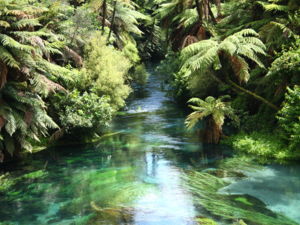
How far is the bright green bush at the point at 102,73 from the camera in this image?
→ 15.4 m

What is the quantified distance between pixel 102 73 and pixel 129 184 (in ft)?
21.8

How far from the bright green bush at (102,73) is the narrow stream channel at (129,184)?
1.77m

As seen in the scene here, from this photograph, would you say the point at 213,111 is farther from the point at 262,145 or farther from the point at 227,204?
the point at 227,204

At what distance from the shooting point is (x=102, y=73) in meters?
15.5

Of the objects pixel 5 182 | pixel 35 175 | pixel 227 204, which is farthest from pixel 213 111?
pixel 5 182

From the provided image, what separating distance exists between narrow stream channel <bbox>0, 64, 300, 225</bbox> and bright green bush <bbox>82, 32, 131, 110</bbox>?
1767mm

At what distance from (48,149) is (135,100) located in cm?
993

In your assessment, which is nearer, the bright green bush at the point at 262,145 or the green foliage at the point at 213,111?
the bright green bush at the point at 262,145

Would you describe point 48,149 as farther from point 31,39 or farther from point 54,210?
point 54,210

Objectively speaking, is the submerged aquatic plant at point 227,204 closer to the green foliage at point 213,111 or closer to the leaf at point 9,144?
the green foliage at point 213,111

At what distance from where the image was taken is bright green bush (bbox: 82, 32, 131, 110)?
15422mm

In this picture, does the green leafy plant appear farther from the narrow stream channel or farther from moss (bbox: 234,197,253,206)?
moss (bbox: 234,197,253,206)

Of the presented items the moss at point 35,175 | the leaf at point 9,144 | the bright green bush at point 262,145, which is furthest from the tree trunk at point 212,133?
the leaf at point 9,144

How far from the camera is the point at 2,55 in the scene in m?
10.1
